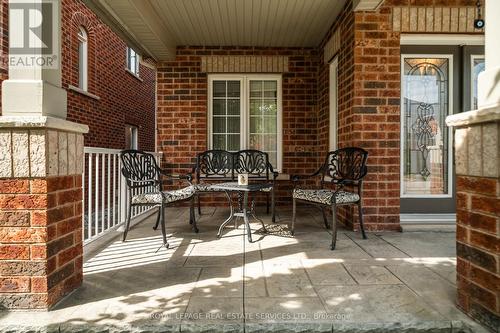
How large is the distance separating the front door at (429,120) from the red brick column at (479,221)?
7.11 feet

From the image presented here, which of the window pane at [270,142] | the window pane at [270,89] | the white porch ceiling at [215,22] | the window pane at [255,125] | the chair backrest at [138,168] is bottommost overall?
the chair backrest at [138,168]

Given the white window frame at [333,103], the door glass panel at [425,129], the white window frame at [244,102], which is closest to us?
the door glass panel at [425,129]

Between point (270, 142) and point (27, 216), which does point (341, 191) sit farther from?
point (27, 216)

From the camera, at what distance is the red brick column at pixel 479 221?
1604 millimetres

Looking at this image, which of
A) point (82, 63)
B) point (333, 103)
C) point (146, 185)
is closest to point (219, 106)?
point (333, 103)

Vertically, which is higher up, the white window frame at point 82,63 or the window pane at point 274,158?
the white window frame at point 82,63

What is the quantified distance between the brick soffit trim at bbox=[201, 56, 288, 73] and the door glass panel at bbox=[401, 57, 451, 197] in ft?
7.34

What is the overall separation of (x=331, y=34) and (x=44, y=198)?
409 centimetres

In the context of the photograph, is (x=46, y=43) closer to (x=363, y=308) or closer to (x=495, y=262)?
(x=363, y=308)

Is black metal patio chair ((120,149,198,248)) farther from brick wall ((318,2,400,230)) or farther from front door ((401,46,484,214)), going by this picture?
front door ((401,46,484,214))

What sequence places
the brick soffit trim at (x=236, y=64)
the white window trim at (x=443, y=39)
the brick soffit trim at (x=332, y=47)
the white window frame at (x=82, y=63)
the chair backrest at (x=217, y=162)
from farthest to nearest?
the white window frame at (x=82, y=63), the brick soffit trim at (x=236, y=64), the chair backrest at (x=217, y=162), the brick soffit trim at (x=332, y=47), the white window trim at (x=443, y=39)

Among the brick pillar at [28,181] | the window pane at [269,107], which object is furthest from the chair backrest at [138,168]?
the window pane at [269,107]

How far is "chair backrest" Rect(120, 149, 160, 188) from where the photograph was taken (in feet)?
11.5

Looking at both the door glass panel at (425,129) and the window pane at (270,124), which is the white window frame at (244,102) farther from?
the door glass panel at (425,129)
